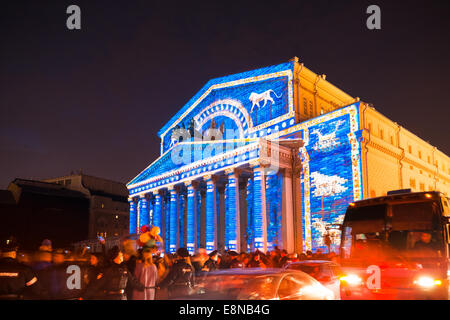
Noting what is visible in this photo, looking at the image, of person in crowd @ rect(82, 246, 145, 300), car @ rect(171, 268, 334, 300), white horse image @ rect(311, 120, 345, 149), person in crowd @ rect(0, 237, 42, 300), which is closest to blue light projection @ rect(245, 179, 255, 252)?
white horse image @ rect(311, 120, 345, 149)

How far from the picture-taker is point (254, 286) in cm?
784

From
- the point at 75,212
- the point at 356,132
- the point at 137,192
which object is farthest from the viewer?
the point at 75,212

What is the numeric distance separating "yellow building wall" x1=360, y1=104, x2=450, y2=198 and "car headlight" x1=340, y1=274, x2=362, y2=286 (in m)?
15.1

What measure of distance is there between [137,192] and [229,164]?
1685 cm

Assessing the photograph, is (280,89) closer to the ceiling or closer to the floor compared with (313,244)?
closer to the ceiling

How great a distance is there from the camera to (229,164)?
31.9 meters

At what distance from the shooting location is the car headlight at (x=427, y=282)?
1128cm

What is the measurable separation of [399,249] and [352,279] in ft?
5.46

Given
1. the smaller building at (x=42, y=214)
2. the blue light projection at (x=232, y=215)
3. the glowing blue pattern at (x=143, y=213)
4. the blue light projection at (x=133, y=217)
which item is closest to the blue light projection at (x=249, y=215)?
the blue light projection at (x=232, y=215)

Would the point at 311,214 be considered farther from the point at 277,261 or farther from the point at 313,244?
the point at 277,261

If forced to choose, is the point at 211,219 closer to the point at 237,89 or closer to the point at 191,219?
the point at 191,219

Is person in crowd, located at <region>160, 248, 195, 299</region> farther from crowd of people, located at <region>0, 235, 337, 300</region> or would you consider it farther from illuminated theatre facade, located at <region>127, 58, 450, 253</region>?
illuminated theatre facade, located at <region>127, 58, 450, 253</region>

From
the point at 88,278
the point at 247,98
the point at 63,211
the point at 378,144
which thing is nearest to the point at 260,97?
the point at 247,98
